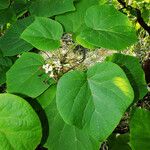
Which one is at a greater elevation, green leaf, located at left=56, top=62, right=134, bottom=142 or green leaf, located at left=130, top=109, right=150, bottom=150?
green leaf, located at left=56, top=62, right=134, bottom=142

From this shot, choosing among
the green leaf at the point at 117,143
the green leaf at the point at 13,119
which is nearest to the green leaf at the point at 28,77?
the green leaf at the point at 13,119

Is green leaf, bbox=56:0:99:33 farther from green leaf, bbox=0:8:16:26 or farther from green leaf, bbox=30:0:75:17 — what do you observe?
green leaf, bbox=0:8:16:26

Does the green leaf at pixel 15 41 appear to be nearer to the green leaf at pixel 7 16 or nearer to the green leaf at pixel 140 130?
the green leaf at pixel 7 16

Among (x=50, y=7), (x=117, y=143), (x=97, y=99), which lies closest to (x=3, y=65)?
(x=50, y=7)

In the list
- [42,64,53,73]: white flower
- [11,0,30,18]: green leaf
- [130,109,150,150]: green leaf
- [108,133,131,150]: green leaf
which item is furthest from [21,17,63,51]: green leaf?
[108,133,131,150]: green leaf

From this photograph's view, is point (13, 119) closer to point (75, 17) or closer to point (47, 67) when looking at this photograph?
point (47, 67)
